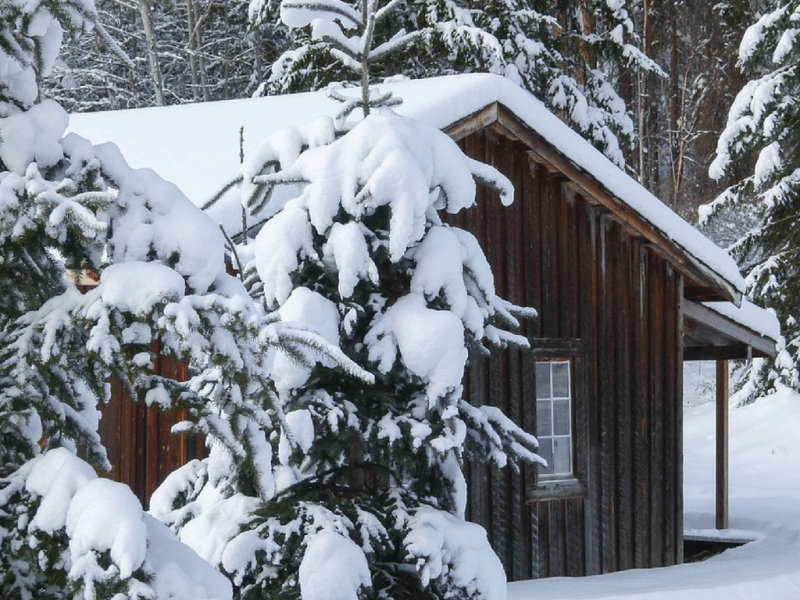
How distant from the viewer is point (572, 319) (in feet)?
38.6

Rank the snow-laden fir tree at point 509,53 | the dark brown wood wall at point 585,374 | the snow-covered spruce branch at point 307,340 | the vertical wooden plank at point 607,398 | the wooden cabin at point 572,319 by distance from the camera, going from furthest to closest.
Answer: the snow-laden fir tree at point 509,53, the vertical wooden plank at point 607,398, the dark brown wood wall at point 585,374, the wooden cabin at point 572,319, the snow-covered spruce branch at point 307,340

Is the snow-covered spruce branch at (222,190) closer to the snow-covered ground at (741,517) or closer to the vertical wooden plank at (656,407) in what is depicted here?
the snow-covered ground at (741,517)

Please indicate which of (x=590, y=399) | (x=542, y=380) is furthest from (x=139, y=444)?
(x=590, y=399)

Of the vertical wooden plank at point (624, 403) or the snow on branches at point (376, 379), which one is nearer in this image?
the snow on branches at point (376, 379)

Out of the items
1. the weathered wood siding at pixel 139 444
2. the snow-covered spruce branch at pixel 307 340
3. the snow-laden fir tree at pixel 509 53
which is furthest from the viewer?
the snow-laden fir tree at pixel 509 53

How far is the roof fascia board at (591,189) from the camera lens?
1079 cm

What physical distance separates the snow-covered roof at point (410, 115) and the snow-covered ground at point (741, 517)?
280 cm

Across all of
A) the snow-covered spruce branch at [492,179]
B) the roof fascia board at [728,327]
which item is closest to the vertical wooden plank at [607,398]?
the roof fascia board at [728,327]

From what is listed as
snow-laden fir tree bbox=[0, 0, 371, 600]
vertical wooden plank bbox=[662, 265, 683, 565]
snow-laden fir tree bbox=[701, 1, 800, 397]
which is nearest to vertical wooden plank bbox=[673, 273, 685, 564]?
vertical wooden plank bbox=[662, 265, 683, 565]

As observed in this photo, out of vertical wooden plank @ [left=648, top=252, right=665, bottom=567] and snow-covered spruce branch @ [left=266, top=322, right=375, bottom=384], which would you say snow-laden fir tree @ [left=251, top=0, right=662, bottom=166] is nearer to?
vertical wooden plank @ [left=648, top=252, right=665, bottom=567]

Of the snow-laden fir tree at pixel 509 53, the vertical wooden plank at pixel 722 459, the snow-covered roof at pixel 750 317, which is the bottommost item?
the vertical wooden plank at pixel 722 459

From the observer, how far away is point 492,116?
35.7ft

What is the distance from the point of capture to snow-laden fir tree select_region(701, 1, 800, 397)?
65.0ft

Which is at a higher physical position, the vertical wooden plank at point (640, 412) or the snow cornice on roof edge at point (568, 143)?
the snow cornice on roof edge at point (568, 143)
